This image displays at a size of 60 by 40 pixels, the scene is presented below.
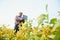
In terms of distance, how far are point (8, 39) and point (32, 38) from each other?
0.85ft

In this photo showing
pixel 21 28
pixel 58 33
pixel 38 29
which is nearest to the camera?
pixel 58 33

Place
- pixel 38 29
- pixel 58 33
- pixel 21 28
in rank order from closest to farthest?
pixel 58 33
pixel 38 29
pixel 21 28

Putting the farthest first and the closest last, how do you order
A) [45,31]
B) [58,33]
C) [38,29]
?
[38,29] < [45,31] < [58,33]

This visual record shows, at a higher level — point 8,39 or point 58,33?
point 58,33

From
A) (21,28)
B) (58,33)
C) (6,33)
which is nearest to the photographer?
(58,33)

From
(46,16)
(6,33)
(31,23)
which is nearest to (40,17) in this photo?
(46,16)

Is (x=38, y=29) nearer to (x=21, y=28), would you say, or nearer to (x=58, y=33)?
(x=21, y=28)

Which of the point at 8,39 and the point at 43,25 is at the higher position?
the point at 43,25

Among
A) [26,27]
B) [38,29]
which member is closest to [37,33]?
[38,29]

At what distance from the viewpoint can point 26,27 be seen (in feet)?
2.42

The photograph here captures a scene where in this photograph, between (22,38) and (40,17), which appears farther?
(22,38)

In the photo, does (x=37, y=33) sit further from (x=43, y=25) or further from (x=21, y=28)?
(x=21, y=28)

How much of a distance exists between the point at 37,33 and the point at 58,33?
0.23 metres

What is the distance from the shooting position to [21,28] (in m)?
0.73
